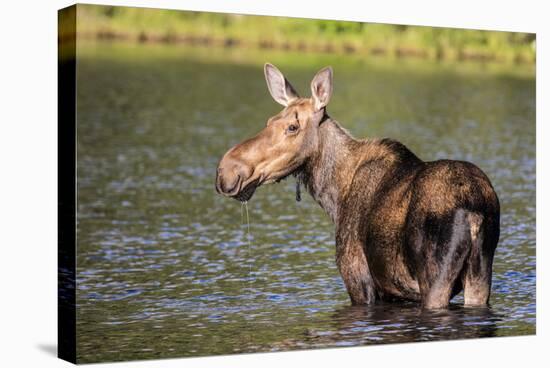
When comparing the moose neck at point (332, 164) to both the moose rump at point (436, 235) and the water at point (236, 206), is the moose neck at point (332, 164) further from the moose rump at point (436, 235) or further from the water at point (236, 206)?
the water at point (236, 206)

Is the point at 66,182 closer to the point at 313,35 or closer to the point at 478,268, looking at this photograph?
the point at 478,268

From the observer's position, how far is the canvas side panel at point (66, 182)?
12.1 m

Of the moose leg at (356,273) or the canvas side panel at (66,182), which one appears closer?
the canvas side panel at (66,182)

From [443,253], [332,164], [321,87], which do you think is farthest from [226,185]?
[443,253]

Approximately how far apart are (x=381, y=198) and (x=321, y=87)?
1199 millimetres

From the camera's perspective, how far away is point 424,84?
20.4m

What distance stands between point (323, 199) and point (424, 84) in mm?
7378

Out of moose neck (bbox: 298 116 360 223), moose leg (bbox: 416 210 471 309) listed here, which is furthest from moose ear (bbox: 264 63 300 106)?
moose leg (bbox: 416 210 471 309)

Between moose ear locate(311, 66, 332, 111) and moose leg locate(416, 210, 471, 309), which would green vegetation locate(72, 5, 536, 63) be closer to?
moose ear locate(311, 66, 332, 111)

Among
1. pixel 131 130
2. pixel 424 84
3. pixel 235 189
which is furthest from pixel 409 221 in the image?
pixel 131 130

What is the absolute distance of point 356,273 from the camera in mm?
13023

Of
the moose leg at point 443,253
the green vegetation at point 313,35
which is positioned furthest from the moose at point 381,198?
the green vegetation at point 313,35

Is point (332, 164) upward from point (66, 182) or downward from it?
upward

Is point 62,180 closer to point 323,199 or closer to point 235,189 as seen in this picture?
point 235,189
